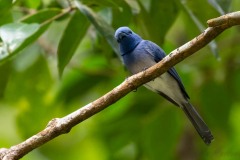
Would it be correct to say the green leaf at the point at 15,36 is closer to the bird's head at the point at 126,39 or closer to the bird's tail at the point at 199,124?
the bird's head at the point at 126,39

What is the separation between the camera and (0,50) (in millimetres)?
2717

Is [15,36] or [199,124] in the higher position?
[15,36]

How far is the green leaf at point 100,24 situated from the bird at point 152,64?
0.09 feet

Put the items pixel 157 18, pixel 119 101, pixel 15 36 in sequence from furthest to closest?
pixel 119 101 → pixel 157 18 → pixel 15 36

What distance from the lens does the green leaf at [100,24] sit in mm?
2801

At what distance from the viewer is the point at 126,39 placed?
9.60 feet

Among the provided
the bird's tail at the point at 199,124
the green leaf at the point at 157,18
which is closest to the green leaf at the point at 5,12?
the green leaf at the point at 157,18

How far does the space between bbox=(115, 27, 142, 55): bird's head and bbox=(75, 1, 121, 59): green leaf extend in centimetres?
3

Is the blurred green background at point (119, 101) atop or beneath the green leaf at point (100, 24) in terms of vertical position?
beneath

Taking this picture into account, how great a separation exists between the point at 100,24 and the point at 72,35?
160mm

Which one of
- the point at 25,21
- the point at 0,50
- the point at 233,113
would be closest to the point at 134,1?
the point at 25,21

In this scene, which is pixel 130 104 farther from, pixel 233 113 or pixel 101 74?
pixel 233 113

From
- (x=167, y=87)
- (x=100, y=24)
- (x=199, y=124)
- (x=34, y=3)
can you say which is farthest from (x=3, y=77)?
(x=199, y=124)

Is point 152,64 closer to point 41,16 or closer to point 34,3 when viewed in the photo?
point 41,16
